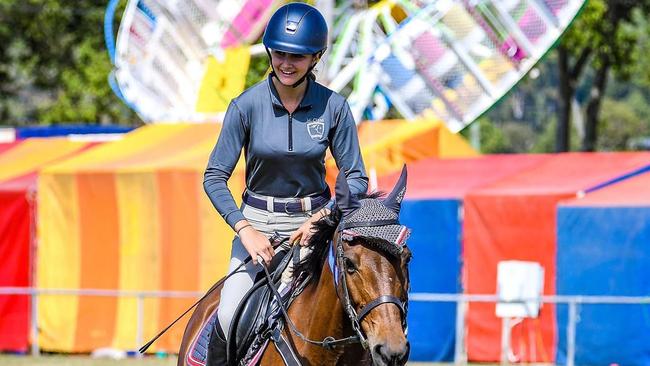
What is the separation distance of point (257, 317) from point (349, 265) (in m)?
0.98

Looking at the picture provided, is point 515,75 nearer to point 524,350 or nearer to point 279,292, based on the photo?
point 524,350

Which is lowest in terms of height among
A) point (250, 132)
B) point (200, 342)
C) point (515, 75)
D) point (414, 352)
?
point (414, 352)

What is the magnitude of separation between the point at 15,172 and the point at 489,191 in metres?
8.60

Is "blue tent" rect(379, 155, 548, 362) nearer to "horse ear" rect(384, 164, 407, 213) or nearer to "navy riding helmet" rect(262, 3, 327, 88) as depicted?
"navy riding helmet" rect(262, 3, 327, 88)

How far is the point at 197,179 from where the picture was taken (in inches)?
795

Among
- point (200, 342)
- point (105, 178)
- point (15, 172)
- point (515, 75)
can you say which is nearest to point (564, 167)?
point (515, 75)

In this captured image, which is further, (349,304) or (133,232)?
(133,232)

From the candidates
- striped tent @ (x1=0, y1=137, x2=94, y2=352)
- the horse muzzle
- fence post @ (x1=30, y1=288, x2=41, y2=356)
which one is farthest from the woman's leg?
striped tent @ (x1=0, y1=137, x2=94, y2=352)

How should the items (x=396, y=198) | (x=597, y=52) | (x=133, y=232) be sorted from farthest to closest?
(x=597, y=52), (x=133, y=232), (x=396, y=198)

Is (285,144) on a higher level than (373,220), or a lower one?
higher

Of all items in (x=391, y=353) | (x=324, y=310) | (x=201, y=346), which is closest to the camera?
(x=391, y=353)

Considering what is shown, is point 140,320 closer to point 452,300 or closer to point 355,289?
point 452,300

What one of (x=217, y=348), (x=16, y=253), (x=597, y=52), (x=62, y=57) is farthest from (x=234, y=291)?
(x=62, y=57)

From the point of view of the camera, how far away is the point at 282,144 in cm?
661
